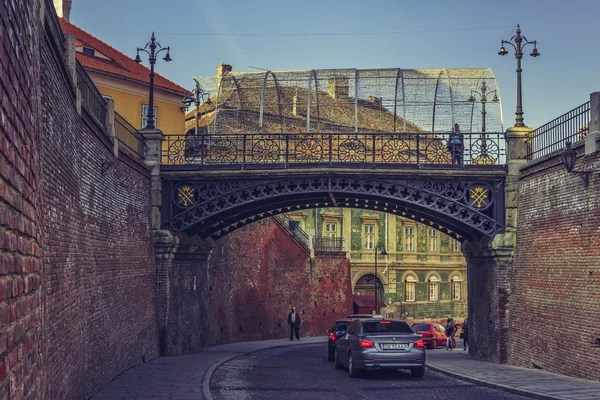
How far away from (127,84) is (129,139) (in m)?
16.2

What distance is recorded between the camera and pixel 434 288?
6469 cm

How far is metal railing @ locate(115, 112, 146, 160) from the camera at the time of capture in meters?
22.7

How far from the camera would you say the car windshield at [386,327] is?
21.1 metres

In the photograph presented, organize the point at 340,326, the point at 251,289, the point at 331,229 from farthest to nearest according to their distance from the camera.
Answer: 1. the point at 331,229
2. the point at 251,289
3. the point at 340,326

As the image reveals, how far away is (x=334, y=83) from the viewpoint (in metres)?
29.0

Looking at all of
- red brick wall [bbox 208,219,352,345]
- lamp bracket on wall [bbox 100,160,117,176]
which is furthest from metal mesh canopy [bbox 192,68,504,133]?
red brick wall [bbox 208,219,352,345]

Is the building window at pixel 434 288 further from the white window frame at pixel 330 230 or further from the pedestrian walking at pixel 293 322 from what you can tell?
the pedestrian walking at pixel 293 322

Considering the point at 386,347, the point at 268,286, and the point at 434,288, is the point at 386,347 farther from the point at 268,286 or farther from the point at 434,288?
the point at 434,288

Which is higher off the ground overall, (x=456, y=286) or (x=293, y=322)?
(x=456, y=286)

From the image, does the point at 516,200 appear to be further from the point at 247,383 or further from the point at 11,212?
the point at 11,212

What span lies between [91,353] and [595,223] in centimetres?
1170

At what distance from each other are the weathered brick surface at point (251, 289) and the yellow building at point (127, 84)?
7319mm

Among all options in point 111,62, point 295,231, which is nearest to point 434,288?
point 295,231

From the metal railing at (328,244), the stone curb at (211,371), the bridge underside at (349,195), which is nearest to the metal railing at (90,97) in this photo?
the stone curb at (211,371)
